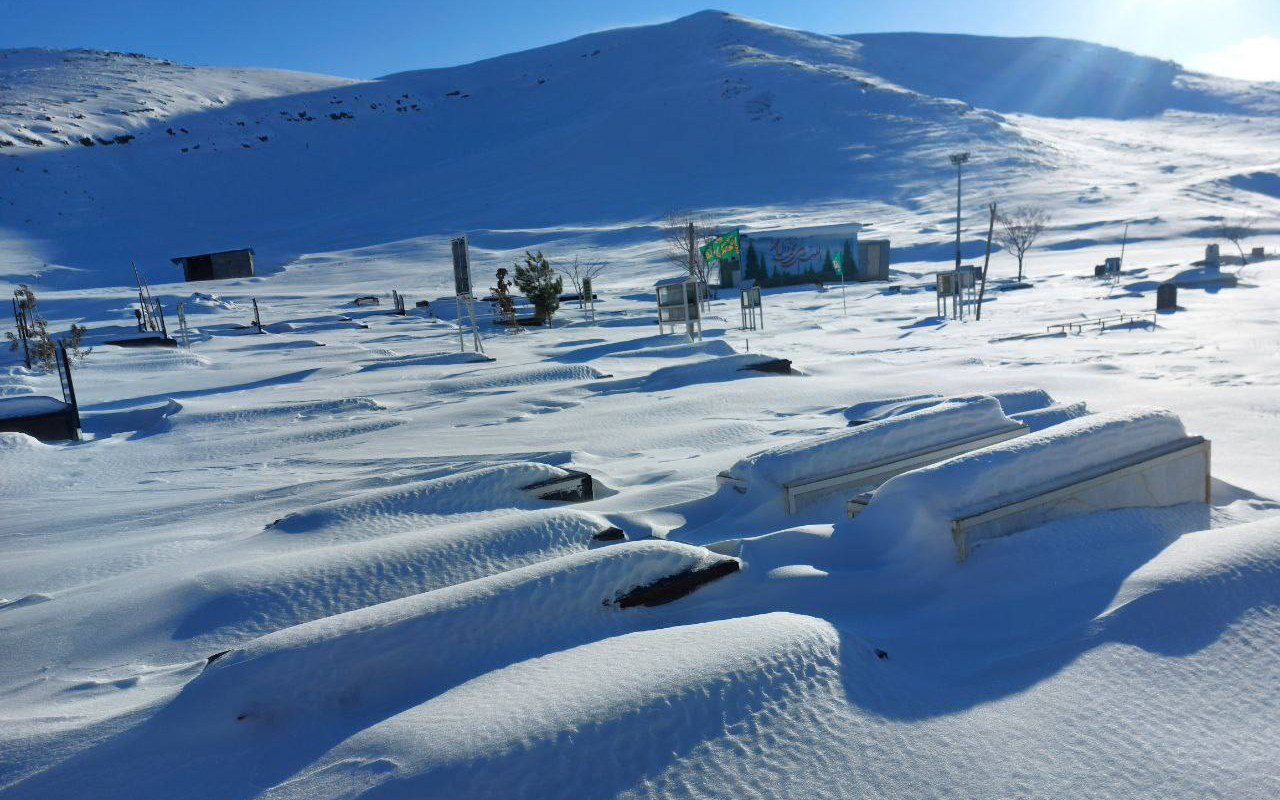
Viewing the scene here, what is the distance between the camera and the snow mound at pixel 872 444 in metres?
6.04

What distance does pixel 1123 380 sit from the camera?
38.7 ft

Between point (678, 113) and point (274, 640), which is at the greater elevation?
point (678, 113)

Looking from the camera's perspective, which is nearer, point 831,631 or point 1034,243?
point 831,631

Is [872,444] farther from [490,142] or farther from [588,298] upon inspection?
[490,142]

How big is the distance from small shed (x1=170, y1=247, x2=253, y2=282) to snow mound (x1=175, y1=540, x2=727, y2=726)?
55.5 meters

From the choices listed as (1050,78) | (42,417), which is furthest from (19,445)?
(1050,78)

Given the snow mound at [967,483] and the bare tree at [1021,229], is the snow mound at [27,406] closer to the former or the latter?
the snow mound at [967,483]

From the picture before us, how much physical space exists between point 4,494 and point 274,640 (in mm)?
6825

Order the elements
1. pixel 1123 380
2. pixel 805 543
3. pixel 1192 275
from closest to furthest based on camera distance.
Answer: pixel 805 543
pixel 1123 380
pixel 1192 275

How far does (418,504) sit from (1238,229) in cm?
5759

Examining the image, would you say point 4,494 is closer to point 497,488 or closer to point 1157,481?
point 497,488

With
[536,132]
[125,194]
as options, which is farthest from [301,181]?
[536,132]

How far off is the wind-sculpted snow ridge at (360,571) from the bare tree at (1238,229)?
178 ft

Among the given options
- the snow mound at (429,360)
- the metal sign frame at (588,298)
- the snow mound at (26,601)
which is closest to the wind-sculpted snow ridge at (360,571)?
the snow mound at (26,601)
